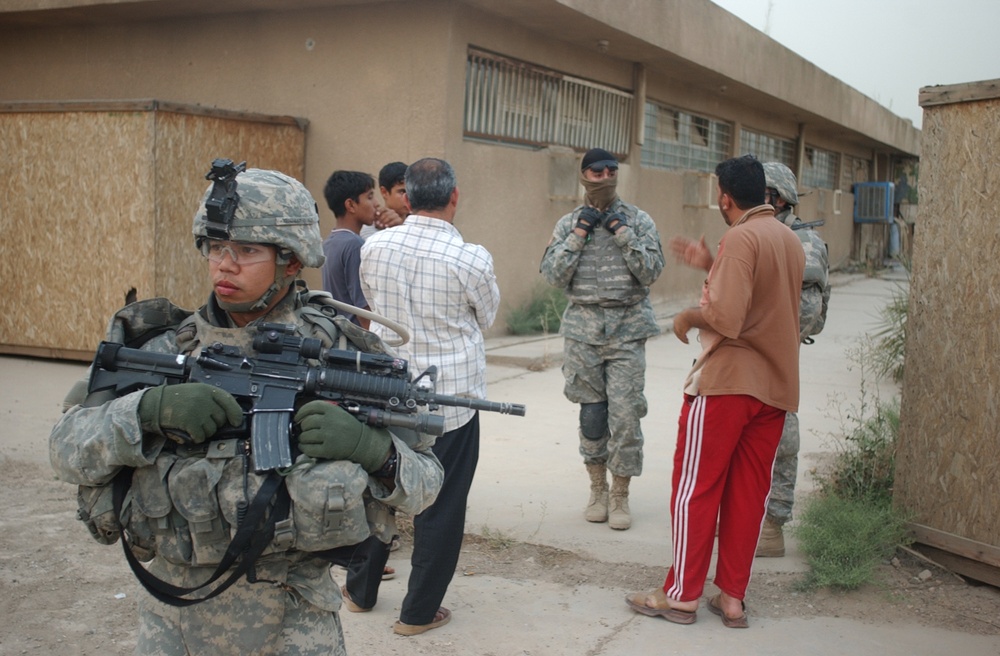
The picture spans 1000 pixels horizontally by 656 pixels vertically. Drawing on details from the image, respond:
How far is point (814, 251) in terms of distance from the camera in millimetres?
4617

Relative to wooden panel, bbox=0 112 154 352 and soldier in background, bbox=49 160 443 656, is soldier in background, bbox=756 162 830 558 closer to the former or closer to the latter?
soldier in background, bbox=49 160 443 656

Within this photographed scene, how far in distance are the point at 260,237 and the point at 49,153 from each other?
699cm

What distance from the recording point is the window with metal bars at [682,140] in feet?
43.9

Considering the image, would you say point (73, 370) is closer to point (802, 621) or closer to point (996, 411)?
point (802, 621)

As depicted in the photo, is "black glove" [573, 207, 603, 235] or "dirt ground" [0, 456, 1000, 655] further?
"black glove" [573, 207, 603, 235]

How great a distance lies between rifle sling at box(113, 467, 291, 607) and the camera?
2.09 metres

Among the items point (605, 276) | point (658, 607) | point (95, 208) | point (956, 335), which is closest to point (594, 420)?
point (605, 276)

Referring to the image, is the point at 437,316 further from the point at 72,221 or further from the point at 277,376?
the point at 72,221

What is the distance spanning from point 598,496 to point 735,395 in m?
1.55

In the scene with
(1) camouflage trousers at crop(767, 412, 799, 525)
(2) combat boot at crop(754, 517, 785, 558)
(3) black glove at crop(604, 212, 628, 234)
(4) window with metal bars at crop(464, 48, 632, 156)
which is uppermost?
(4) window with metal bars at crop(464, 48, 632, 156)

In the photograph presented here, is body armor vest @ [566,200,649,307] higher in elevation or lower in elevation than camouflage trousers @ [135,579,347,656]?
higher

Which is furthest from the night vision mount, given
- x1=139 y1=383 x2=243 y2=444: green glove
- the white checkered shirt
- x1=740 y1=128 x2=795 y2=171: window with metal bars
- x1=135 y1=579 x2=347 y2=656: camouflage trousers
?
x1=740 y1=128 x2=795 y2=171: window with metal bars

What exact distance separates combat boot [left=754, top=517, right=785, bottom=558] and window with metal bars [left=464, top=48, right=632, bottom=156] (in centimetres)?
580

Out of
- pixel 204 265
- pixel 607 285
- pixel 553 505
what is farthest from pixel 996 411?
pixel 204 265
